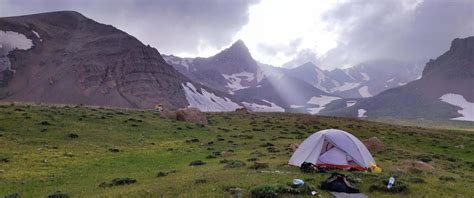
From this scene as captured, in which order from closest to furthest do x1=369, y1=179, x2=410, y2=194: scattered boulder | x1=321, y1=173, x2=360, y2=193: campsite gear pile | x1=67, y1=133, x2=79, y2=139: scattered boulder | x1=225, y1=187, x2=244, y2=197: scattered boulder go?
x1=225, y1=187, x2=244, y2=197: scattered boulder, x1=321, y1=173, x2=360, y2=193: campsite gear pile, x1=369, y1=179, x2=410, y2=194: scattered boulder, x1=67, y1=133, x2=79, y2=139: scattered boulder

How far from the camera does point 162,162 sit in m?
33.3

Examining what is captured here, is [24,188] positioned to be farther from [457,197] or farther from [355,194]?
[457,197]

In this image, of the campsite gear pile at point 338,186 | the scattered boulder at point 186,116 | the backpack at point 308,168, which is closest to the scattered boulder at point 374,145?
the backpack at point 308,168

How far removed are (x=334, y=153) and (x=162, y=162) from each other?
13.5m

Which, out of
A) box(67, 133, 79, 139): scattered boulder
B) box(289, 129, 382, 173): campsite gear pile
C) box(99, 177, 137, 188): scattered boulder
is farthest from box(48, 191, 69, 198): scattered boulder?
box(67, 133, 79, 139): scattered boulder

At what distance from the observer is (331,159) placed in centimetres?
2786

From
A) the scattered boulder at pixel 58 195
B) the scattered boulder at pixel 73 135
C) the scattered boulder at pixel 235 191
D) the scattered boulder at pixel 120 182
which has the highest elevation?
the scattered boulder at pixel 73 135

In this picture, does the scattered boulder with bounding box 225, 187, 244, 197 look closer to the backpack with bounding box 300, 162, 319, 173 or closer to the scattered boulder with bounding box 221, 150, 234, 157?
the backpack with bounding box 300, 162, 319, 173

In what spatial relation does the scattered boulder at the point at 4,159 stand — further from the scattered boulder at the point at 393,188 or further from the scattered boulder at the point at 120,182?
the scattered boulder at the point at 393,188

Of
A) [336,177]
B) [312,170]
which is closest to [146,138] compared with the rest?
[312,170]

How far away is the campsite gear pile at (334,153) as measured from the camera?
27.6 m

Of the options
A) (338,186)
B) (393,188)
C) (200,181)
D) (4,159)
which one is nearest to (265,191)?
(338,186)

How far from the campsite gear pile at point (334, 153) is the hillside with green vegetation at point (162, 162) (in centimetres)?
142

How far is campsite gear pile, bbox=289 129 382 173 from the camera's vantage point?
2761cm
